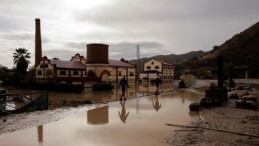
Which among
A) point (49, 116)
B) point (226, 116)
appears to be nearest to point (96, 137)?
point (49, 116)

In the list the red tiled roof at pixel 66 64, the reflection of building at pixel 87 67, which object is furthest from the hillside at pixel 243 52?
the red tiled roof at pixel 66 64

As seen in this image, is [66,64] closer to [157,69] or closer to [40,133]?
[157,69]

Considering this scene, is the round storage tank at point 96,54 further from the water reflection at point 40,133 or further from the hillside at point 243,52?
the hillside at point 243,52

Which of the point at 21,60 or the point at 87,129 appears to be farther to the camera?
the point at 21,60

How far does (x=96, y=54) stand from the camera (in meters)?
45.3

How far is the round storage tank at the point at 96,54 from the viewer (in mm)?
45281

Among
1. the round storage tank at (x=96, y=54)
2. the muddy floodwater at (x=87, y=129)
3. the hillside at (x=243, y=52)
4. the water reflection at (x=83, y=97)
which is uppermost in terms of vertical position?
the hillside at (x=243, y=52)

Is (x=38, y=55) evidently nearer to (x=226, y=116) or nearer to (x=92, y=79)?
(x=92, y=79)

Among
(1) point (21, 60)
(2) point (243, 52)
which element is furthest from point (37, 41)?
(2) point (243, 52)

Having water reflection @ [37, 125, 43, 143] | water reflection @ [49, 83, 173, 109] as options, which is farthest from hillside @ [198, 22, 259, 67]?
water reflection @ [37, 125, 43, 143]

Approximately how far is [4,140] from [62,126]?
103 inches

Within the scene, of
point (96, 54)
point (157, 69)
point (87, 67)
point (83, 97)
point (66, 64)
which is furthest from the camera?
point (157, 69)

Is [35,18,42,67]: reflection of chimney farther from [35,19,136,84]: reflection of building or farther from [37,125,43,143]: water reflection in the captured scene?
[37,125,43,143]: water reflection

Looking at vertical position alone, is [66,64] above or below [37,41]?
below
